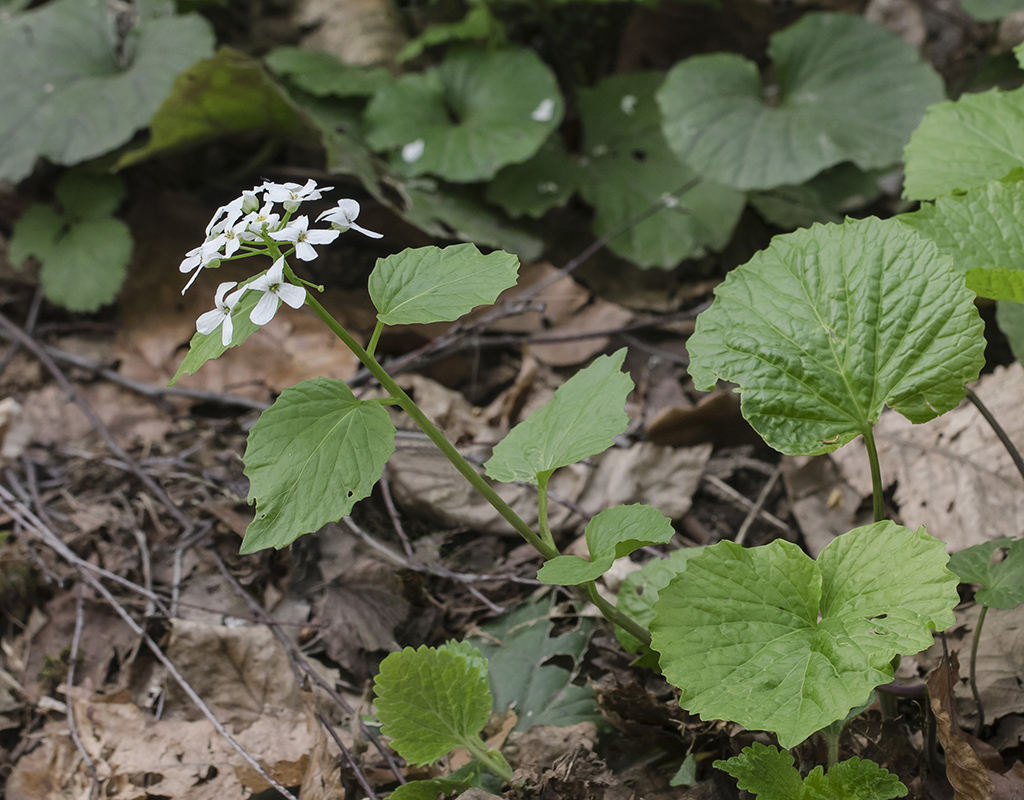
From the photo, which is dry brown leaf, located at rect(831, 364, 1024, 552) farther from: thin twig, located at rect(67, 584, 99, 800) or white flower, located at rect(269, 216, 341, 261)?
thin twig, located at rect(67, 584, 99, 800)

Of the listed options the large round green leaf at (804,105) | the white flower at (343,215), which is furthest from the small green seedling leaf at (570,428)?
the large round green leaf at (804,105)

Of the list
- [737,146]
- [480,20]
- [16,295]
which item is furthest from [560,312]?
[16,295]

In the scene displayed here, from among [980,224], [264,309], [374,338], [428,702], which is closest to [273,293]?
[264,309]

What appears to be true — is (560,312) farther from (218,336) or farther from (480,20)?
(218,336)

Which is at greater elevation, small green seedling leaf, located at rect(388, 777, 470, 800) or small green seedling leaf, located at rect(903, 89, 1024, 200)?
small green seedling leaf, located at rect(903, 89, 1024, 200)

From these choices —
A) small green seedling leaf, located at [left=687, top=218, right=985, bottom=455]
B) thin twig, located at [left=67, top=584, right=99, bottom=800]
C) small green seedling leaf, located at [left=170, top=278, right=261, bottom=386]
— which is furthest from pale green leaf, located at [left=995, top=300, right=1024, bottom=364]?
thin twig, located at [left=67, top=584, right=99, bottom=800]

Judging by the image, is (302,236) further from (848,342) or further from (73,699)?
(73,699)

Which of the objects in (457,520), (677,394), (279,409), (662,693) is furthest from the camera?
(677,394)
